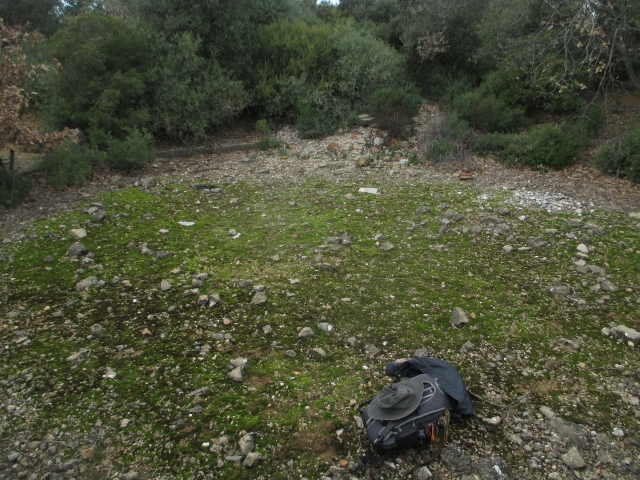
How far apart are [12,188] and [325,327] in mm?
4989

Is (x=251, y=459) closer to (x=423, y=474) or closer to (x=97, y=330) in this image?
(x=423, y=474)

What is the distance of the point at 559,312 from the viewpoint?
3.76 meters

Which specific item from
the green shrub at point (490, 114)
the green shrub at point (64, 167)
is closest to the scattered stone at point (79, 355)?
the green shrub at point (64, 167)

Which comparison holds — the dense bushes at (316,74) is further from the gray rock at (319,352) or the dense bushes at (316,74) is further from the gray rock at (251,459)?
the gray rock at (251,459)

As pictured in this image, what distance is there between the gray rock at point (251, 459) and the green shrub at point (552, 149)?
7.11 metres

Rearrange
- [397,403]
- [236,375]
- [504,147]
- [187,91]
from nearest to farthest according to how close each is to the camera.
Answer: [397,403]
[236,375]
[504,147]
[187,91]

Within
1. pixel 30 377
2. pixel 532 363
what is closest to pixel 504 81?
pixel 532 363

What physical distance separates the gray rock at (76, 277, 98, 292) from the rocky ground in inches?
2.4

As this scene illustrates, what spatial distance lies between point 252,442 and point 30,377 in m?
1.63

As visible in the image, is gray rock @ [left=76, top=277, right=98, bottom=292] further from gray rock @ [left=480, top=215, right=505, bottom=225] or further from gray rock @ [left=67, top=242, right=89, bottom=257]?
gray rock @ [left=480, top=215, right=505, bottom=225]

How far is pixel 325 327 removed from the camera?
140 inches

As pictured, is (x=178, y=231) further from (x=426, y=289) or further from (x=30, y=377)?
(x=426, y=289)

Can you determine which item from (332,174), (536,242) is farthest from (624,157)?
(332,174)

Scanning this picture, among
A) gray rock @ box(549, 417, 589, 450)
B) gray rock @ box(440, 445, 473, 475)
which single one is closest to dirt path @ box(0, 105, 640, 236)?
gray rock @ box(549, 417, 589, 450)
